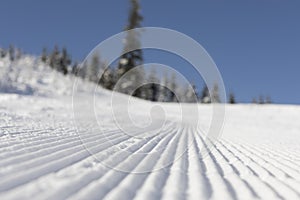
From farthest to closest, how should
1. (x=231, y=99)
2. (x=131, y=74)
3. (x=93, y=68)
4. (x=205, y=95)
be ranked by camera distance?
(x=93, y=68), (x=205, y=95), (x=231, y=99), (x=131, y=74)

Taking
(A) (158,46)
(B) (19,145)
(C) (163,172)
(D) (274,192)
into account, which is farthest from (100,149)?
(A) (158,46)

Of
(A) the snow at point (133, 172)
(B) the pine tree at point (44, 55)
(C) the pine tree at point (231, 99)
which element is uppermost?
(B) the pine tree at point (44, 55)

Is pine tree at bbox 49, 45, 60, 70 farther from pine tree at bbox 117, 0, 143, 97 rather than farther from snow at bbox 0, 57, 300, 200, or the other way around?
snow at bbox 0, 57, 300, 200

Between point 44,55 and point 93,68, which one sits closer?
point 93,68

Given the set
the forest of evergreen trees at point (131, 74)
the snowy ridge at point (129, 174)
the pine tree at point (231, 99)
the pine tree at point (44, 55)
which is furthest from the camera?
the pine tree at point (44, 55)

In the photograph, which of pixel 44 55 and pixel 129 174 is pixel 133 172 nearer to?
pixel 129 174

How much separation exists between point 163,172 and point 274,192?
1.31 m

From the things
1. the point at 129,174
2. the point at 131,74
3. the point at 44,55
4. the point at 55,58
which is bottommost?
the point at 129,174

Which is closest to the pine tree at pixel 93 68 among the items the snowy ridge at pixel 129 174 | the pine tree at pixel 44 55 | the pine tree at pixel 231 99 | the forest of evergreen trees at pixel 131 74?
the forest of evergreen trees at pixel 131 74

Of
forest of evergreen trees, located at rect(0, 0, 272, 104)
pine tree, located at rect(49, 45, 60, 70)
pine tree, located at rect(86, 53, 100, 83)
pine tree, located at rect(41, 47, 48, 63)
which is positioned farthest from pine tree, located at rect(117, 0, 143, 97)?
pine tree, located at rect(41, 47, 48, 63)

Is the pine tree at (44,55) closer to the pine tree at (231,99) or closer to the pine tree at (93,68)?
the pine tree at (93,68)

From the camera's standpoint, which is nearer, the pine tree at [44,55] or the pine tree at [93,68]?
the pine tree at [93,68]

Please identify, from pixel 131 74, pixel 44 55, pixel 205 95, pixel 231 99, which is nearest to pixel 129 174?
pixel 131 74

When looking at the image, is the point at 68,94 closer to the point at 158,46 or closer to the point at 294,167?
the point at 158,46
